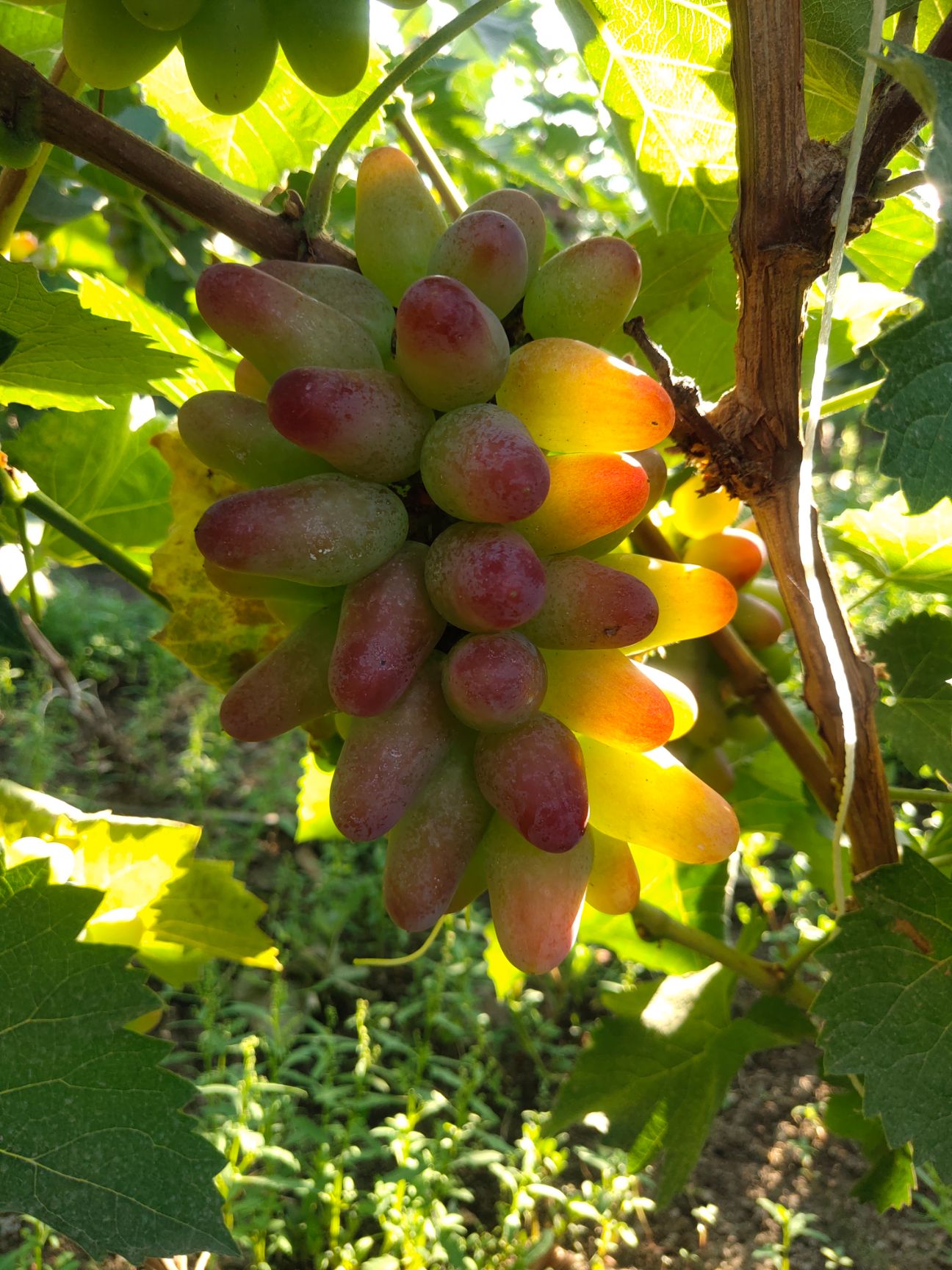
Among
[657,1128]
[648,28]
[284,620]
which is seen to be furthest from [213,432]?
[657,1128]

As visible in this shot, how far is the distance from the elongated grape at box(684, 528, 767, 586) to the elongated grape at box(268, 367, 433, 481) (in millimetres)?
363

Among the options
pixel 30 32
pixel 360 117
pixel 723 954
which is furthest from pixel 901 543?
pixel 30 32

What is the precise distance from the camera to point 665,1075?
94 centimetres

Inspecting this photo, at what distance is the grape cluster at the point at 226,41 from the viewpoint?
22.9 inches

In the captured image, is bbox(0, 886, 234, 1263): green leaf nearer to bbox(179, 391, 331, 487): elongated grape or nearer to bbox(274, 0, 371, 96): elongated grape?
bbox(179, 391, 331, 487): elongated grape

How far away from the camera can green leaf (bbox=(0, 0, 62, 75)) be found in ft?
→ 2.76

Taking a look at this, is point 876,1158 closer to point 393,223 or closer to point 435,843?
point 435,843

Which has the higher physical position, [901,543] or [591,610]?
[591,610]

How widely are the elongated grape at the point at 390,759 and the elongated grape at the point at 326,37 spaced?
372mm

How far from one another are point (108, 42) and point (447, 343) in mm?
314

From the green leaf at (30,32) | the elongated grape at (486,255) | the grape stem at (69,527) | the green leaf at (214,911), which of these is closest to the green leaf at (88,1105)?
the green leaf at (214,911)

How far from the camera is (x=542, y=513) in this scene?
0.50m

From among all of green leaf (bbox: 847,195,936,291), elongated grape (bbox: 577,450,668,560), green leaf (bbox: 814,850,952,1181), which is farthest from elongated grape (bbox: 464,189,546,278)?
green leaf (bbox: 814,850,952,1181)

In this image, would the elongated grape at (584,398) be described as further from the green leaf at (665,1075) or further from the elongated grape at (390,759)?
the green leaf at (665,1075)
